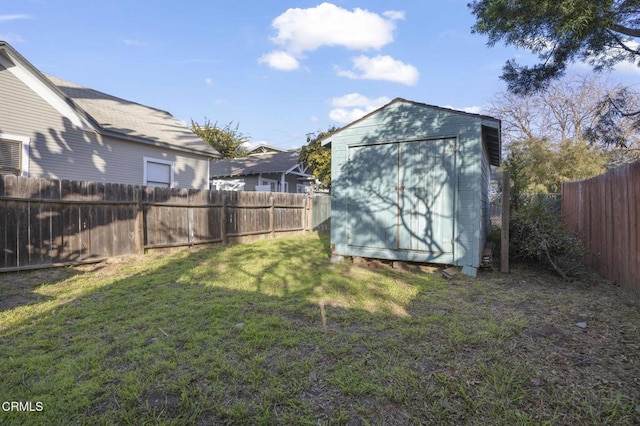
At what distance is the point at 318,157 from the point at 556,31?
14.6m

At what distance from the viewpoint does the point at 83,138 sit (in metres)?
8.83

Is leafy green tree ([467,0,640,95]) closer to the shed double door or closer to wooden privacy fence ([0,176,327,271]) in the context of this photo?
the shed double door

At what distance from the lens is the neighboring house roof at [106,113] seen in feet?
25.3

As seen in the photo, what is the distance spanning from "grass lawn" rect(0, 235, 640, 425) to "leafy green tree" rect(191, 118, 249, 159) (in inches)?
1048

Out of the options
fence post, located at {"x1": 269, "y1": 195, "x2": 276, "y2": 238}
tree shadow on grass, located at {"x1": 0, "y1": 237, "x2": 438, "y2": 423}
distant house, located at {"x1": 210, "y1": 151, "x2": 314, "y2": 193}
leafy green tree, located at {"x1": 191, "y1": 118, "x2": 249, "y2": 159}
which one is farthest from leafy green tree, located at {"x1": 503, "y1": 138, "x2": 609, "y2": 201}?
leafy green tree, located at {"x1": 191, "y1": 118, "x2": 249, "y2": 159}

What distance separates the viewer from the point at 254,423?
2.05m

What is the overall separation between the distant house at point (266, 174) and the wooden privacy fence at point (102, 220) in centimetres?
939

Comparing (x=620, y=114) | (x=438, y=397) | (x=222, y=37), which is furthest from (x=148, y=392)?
(x=222, y=37)

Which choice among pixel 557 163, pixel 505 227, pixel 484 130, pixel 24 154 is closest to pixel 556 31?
pixel 484 130

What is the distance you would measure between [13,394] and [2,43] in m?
8.32

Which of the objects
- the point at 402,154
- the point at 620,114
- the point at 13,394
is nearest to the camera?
the point at 13,394

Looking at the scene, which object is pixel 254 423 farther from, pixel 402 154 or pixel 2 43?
pixel 2 43

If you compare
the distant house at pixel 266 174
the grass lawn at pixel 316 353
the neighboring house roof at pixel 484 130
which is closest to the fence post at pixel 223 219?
the neighboring house roof at pixel 484 130

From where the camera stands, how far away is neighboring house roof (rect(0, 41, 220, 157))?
7727mm
